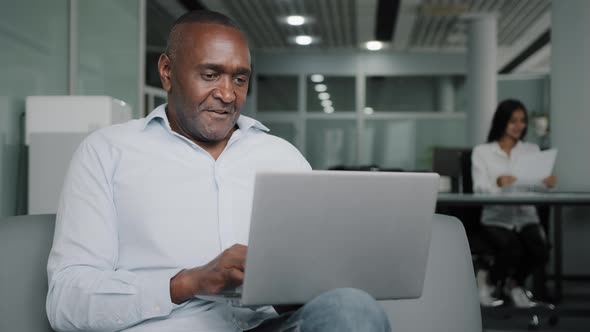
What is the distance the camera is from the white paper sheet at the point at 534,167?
338 cm

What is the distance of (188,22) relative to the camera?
1413mm

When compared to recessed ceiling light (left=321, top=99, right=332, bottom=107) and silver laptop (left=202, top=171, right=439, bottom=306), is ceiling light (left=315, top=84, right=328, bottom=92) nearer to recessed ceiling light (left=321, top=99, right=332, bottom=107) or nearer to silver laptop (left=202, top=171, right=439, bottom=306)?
recessed ceiling light (left=321, top=99, right=332, bottom=107)

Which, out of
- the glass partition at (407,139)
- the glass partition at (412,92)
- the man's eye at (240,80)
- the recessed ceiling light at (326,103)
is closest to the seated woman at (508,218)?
the man's eye at (240,80)

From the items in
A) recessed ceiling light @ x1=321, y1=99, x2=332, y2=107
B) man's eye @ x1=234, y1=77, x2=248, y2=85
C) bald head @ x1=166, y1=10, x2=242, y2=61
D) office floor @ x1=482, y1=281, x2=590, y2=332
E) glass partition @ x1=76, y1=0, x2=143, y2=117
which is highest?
recessed ceiling light @ x1=321, y1=99, x2=332, y2=107

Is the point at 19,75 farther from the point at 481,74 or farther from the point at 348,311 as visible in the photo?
the point at 481,74

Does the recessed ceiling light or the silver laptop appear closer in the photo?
the silver laptop

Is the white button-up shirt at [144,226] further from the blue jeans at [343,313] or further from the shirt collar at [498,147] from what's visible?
the shirt collar at [498,147]

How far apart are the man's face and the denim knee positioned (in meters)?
0.48

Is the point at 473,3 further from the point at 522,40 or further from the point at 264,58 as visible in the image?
the point at 264,58

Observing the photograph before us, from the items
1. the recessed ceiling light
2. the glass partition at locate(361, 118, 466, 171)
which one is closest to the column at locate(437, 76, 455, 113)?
the glass partition at locate(361, 118, 466, 171)

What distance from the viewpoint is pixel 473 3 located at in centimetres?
802

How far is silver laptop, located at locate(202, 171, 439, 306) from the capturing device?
3.26ft

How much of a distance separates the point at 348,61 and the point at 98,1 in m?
7.08

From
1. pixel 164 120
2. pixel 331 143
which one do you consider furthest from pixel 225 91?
pixel 331 143
